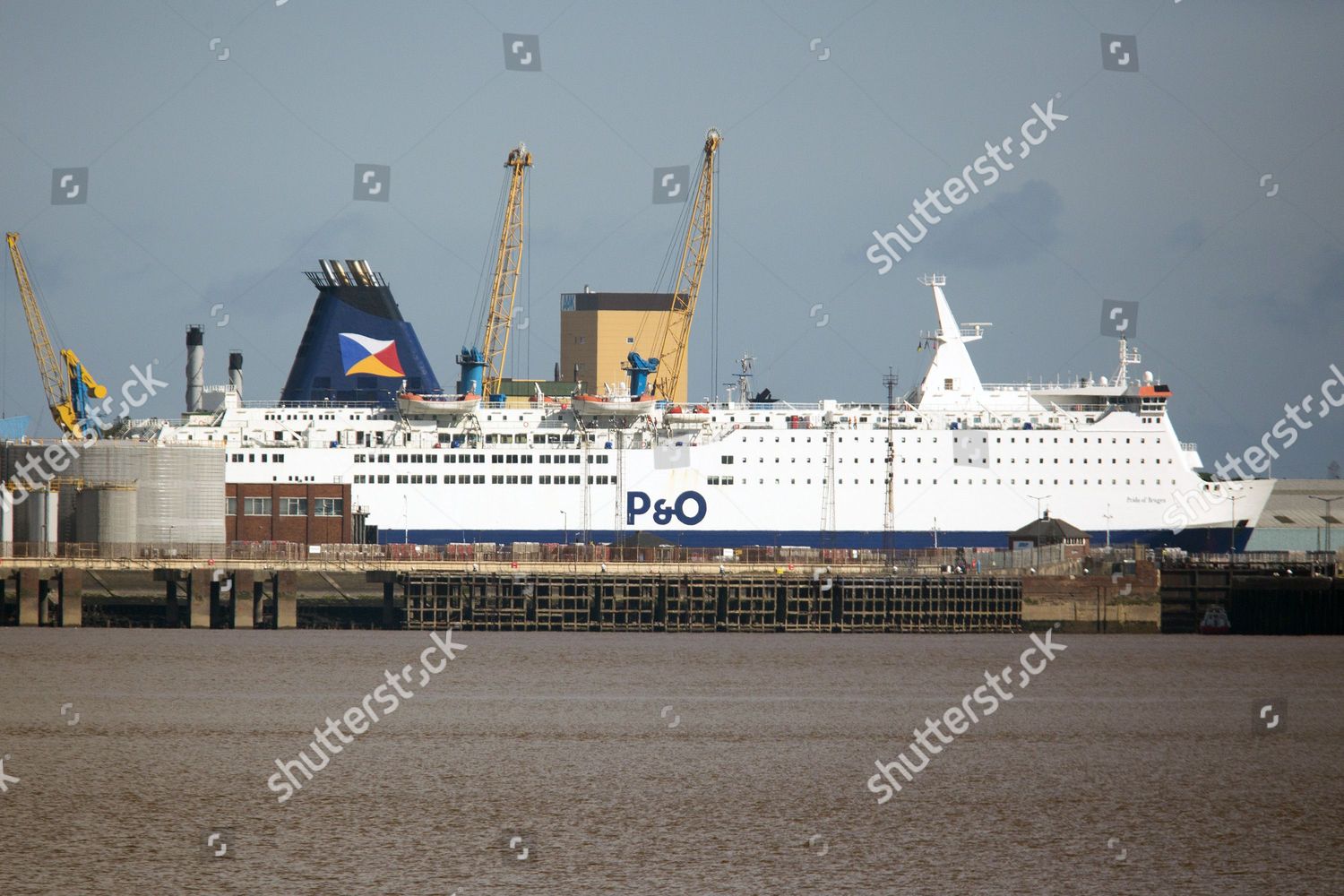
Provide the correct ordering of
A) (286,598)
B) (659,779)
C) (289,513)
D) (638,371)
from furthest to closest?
(638,371), (289,513), (286,598), (659,779)

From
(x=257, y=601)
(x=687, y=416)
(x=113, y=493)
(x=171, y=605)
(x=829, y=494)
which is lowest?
(x=171, y=605)

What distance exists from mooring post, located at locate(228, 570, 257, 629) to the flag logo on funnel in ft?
85.8

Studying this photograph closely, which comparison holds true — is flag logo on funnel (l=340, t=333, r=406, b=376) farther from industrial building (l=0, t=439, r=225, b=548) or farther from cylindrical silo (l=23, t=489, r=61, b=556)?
cylindrical silo (l=23, t=489, r=61, b=556)

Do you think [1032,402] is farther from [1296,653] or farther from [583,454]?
[1296,653]

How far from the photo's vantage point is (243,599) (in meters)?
57.3

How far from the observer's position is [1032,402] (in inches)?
3093

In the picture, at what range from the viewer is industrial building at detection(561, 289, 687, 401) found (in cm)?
10788

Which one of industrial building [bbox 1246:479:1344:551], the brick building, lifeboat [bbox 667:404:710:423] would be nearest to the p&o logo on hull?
lifeboat [bbox 667:404:710:423]

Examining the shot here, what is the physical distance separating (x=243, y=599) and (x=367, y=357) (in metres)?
26.6

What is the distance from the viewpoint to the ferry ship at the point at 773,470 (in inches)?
2982

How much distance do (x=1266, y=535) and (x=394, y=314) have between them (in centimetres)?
4479

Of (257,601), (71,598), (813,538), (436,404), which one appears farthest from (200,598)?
(813,538)

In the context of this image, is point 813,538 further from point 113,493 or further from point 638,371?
point 113,493

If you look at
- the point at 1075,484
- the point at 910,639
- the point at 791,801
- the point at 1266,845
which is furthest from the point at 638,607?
the point at 1266,845
